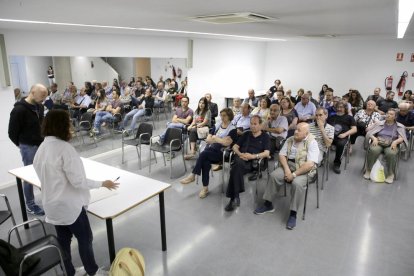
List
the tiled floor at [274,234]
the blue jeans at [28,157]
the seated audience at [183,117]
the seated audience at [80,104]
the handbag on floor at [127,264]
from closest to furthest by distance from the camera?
1. the handbag on floor at [127,264]
2. the tiled floor at [274,234]
3. the blue jeans at [28,157]
4. the seated audience at [183,117]
5. the seated audience at [80,104]

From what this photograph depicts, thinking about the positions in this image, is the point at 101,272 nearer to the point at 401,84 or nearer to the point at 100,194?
the point at 100,194

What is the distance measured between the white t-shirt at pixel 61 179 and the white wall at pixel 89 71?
418 cm

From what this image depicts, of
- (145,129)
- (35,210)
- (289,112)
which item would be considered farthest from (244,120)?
(35,210)

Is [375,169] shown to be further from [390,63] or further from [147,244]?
[390,63]

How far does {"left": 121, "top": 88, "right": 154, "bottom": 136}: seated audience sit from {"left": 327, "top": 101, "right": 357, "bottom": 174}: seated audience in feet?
13.9

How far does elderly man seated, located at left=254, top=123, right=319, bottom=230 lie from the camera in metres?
3.44

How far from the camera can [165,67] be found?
7289 millimetres

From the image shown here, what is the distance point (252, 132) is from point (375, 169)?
7.10 feet

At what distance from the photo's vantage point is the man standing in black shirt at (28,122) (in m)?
3.19

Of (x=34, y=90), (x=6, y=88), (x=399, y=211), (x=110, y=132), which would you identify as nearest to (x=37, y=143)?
(x=34, y=90)

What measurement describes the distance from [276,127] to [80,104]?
4664mm

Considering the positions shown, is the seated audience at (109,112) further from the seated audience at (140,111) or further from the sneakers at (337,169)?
the sneakers at (337,169)

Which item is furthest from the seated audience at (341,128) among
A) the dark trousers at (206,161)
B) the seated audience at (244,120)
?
the dark trousers at (206,161)

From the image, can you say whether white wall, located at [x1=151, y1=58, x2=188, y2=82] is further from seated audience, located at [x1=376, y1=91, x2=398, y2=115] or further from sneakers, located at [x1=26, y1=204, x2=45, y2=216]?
seated audience, located at [x1=376, y1=91, x2=398, y2=115]
